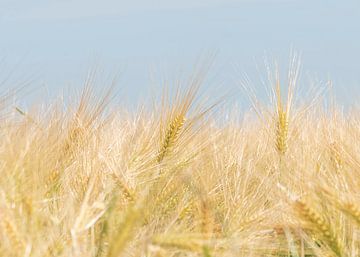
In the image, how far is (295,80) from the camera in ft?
8.38

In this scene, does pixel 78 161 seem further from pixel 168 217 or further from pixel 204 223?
pixel 204 223

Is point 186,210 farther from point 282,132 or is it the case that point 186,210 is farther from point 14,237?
point 282,132

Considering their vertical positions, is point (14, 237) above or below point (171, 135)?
below

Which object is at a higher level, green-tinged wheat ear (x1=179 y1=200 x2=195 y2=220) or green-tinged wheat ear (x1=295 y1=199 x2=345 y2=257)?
green-tinged wheat ear (x1=179 y1=200 x2=195 y2=220)

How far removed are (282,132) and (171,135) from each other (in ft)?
1.46

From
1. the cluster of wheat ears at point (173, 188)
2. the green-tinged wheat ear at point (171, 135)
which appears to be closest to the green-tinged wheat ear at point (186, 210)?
the cluster of wheat ears at point (173, 188)

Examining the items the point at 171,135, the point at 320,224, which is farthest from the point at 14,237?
the point at 171,135

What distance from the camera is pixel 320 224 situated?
1180 mm

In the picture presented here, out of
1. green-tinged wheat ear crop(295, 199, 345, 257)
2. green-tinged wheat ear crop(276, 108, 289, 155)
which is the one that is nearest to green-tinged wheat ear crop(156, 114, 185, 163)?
green-tinged wheat ear crop(276, 108, 289, 155)

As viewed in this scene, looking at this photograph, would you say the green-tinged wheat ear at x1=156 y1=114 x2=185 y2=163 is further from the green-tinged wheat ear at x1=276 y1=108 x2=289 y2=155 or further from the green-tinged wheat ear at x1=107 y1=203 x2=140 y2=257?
the green-tinged wheat ear at x1=107 y1=203 x2=140 y2=257

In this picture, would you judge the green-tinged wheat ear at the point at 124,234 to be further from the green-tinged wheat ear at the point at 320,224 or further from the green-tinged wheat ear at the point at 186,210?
the green-tinged wheat ear at the point at 186,210

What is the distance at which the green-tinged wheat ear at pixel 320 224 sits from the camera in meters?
1.14

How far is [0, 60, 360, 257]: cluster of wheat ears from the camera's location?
Answer: 112cm

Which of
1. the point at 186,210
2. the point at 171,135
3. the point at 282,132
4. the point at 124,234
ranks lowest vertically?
the point at 124,234
